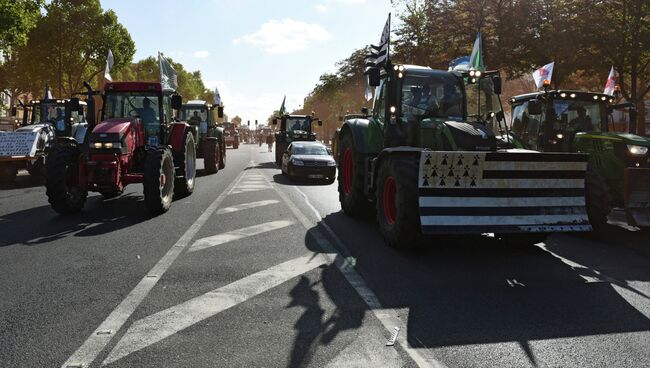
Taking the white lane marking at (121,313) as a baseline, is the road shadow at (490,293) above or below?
below

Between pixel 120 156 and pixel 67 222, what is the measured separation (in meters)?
1.54

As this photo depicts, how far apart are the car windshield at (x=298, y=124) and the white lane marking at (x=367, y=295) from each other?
15.8m

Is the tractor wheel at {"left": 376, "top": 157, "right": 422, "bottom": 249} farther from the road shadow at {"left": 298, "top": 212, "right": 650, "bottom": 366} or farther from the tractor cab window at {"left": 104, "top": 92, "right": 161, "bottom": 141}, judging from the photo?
the tractor cab window at {"left": 104, "top": 92, "right": 161, "bottom": 141}

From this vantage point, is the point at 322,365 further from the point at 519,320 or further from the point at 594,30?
the point at 594,30

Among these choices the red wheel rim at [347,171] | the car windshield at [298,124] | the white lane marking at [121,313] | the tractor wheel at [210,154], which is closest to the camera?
the white lane marking at [121,313]

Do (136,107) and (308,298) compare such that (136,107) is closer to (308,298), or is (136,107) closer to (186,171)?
(186,171)

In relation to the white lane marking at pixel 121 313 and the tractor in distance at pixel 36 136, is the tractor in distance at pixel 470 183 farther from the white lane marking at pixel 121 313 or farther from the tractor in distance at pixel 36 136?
the tractor in distance at pixel 36 136

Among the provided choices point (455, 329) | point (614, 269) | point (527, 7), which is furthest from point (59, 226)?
point (527, 7)

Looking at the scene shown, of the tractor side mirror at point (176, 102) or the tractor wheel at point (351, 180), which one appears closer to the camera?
the tractor wheel at point (351, 180)

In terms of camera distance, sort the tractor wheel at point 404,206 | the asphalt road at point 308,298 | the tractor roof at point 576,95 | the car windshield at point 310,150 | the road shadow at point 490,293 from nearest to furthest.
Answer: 1. the asphalt road at point 308,298
2. the road shadow at point 490,293
3. the tractor wheel at point 404,206
4. the tractor roof at point 576,95
5. the car windshield at point 310,150

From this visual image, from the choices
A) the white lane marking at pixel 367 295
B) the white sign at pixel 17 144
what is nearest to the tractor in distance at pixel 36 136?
the white sign at pixel 17 144

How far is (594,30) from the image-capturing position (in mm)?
21516

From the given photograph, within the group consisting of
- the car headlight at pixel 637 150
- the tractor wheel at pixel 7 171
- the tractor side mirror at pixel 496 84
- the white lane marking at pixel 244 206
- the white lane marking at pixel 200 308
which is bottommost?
the white lane marking at pixel 200 308

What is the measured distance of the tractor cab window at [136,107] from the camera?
1130 centimetres
